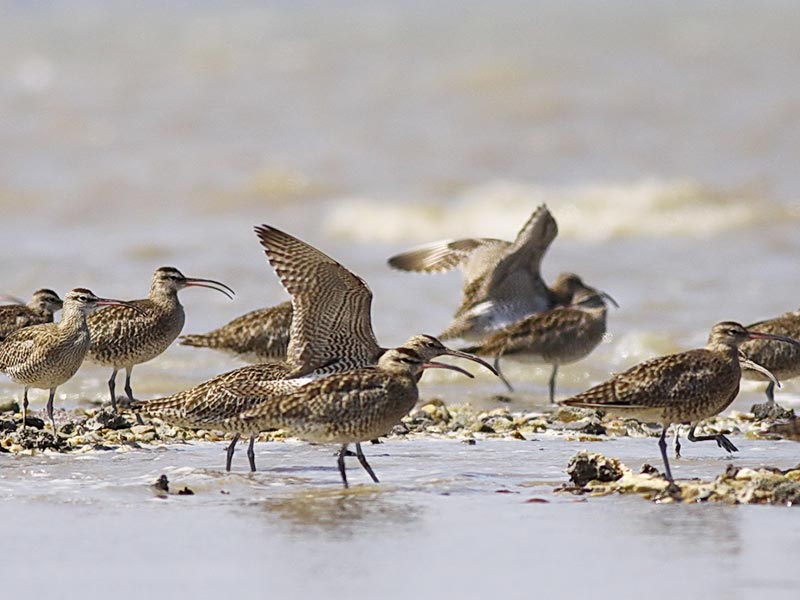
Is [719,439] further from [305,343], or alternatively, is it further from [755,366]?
[305,343]

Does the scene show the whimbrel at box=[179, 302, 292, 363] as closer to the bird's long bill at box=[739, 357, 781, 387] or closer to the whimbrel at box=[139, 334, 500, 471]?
the whimbrel at box=[139, 334, 500, 471]

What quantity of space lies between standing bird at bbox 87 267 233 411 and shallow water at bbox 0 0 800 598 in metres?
0.58

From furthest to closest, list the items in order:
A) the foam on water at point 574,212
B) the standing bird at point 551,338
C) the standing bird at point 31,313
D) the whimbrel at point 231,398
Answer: the foam on water at point 574,212, the standing bird at point 551,338, the standing bird at point 31,313, the whimbrel at point 231,398

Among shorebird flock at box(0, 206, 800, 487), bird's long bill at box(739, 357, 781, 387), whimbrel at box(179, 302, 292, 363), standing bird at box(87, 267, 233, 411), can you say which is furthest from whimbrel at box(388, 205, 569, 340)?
bird's long bill at box(739, 357, 781, 387)

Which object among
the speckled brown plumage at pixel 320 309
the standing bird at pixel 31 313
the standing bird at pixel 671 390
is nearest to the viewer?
the standing bird at pixel 671 390

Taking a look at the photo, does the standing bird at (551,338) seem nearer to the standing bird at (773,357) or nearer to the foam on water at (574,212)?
the standing bird at (773,357)

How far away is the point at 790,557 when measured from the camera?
17.5 feet

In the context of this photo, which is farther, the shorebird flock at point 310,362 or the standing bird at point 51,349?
the standing bird at point 51,349

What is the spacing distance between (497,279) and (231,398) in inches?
201

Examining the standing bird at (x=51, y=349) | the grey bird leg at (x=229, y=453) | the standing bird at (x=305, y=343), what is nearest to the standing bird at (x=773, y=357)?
the standing bird at (x=305, y=343)

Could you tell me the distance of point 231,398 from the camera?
7562 millimetres

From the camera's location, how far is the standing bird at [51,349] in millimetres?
8797

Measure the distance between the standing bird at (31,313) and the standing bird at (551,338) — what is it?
9.85 feet

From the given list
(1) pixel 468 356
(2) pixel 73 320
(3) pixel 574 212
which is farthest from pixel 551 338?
(3) pixel 574 212
